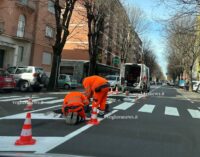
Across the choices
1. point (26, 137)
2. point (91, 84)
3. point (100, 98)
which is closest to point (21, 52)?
point (100, 98)

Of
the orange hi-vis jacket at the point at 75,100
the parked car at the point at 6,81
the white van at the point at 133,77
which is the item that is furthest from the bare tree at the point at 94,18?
the orange hi-vis jacket at the point at 75,100

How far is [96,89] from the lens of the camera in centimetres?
1095

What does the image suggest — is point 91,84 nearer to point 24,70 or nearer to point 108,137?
point 108,137

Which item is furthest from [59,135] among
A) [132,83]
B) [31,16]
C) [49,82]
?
[31,16]

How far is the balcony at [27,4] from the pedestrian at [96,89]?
1010 inches

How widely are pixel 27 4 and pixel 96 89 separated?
90.0ft

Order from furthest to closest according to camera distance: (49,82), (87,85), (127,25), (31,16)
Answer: (127,25) < (31,16) < (49,82) < (87,85)

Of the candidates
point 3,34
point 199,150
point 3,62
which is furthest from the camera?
point 3,62

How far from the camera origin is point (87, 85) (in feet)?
35.8

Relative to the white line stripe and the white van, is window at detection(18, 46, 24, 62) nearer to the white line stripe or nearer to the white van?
the white van

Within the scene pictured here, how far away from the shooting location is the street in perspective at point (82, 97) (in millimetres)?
7316

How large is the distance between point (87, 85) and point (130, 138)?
308 cm

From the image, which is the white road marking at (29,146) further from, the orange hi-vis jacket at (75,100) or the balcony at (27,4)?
the balcony at (27,4)

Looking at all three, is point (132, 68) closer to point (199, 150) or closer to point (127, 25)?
point (127, 25)
